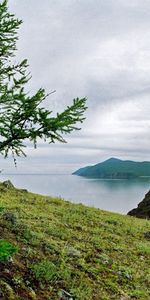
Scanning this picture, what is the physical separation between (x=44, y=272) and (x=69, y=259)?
1928 mm

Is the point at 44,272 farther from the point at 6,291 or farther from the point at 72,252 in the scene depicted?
the point at 72,252

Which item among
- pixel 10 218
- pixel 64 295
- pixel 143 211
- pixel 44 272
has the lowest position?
pixel 143 211

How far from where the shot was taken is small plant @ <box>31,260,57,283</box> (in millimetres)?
10766

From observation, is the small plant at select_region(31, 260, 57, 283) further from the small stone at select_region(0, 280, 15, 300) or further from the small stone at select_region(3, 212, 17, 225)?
the small stone at select_region(3, 212, 17, 225)

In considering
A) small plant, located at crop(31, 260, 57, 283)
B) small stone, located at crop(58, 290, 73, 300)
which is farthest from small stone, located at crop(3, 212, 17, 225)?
small stone, located at crop(58, 290, 73, 300)

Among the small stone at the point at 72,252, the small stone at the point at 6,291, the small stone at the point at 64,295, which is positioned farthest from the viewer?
the small stone at the point at 72,252

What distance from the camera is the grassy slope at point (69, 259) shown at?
34.6 feet

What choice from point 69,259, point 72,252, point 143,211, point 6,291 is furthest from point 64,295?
point 143,211

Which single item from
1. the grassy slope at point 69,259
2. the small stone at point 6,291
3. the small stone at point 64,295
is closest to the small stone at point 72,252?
the grassy slope at point 69,259

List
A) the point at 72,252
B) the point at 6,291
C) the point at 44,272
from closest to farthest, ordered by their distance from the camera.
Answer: the point at 6,291 < the point at 44,272 < the point at 72,252

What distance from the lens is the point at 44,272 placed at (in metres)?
11.0

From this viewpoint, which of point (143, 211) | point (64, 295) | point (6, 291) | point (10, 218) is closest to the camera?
point (6, 291)

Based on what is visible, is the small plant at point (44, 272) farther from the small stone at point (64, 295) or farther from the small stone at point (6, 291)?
the small stone at point (6, 291)

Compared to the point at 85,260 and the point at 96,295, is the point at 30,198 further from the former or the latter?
the point at 96,295
